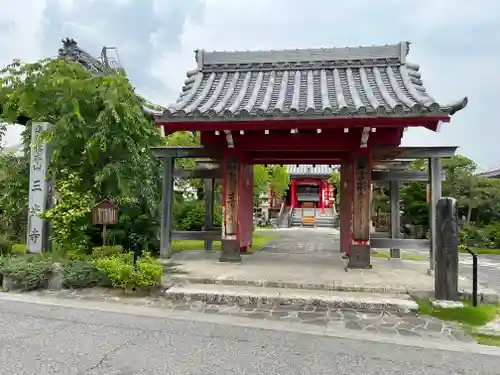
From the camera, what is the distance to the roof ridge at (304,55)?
9242 millimetres

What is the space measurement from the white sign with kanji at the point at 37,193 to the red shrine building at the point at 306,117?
2.50 metres

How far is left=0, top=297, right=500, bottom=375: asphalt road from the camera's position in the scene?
145 inches

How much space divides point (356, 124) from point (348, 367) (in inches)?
173

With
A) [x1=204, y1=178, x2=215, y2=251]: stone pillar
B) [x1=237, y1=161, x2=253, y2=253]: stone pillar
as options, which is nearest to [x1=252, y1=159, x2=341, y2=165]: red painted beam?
[x1=237, y1=161, x2=253, y2=253]: stone pillar

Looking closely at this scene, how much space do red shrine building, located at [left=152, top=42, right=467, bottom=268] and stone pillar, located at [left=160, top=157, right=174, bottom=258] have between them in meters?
0.02

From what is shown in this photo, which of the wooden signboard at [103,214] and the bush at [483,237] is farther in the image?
the bush at [483,237]

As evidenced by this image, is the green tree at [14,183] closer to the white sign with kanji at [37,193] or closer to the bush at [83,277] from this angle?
the white sign with kanji at [37,193]

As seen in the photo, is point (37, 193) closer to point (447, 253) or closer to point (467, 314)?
point (447, 253)

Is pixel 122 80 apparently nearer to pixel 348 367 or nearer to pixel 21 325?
pixel 21 325

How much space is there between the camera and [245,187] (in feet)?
34.9

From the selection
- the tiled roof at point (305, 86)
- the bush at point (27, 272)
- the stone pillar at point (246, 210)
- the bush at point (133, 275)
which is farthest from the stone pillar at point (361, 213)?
the bush at point (27, 272)

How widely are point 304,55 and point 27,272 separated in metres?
7.73

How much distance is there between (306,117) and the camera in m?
6.87

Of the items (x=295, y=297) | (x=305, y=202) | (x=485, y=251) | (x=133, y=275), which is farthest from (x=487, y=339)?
(x=305, y=202)
